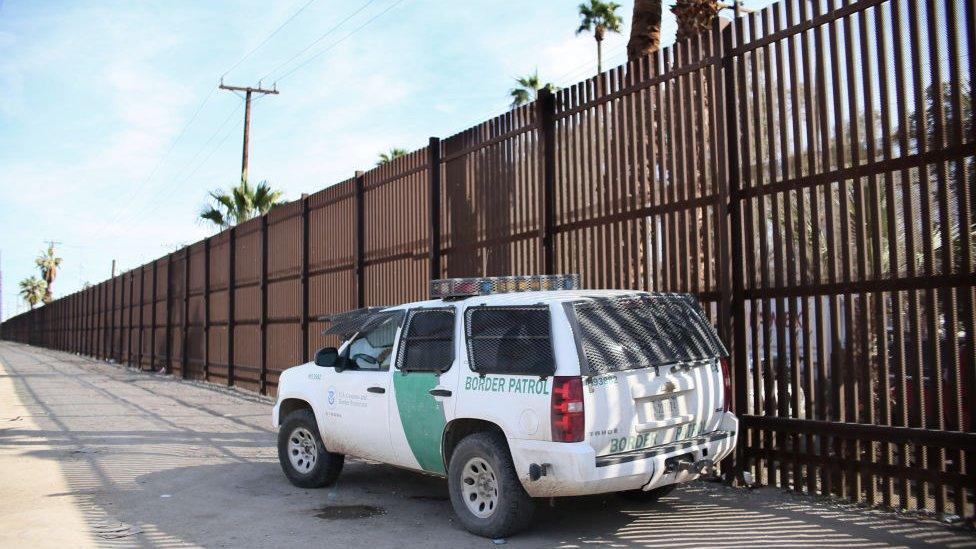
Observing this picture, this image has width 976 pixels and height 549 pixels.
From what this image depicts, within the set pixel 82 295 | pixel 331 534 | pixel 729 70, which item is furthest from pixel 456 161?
pixel 82 295

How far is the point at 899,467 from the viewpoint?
586 centimetres

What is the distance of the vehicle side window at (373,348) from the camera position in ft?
22.1

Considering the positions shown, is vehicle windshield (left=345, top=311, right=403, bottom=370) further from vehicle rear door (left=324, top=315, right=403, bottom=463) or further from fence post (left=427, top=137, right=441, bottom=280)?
fence post (left=427, top=137, right=441, bottom=280)

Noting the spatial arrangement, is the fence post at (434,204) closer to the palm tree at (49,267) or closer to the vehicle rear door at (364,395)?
the vehicle rear door at (364,395)

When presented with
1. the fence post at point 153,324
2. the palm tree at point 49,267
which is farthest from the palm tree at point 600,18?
the palm tree at point 49,267

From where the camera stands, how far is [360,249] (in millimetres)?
13562

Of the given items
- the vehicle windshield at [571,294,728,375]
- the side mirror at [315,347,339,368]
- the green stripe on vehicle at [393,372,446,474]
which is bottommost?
the green stripe on vehicle at [393,372,446,474]

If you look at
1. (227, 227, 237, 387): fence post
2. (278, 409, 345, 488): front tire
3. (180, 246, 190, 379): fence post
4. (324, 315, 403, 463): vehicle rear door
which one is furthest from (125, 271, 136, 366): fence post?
(324, 315, 403, 463): vehicle rear door

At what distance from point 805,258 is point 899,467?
→ 178 centimetres

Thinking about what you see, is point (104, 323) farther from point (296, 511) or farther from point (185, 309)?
point (296, 511)

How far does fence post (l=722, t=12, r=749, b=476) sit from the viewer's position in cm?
715

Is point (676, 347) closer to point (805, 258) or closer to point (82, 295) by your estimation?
point (805, 258)

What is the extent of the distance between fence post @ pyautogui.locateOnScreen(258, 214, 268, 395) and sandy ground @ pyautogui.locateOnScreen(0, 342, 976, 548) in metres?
6.50

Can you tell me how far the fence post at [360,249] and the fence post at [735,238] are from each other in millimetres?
7632
